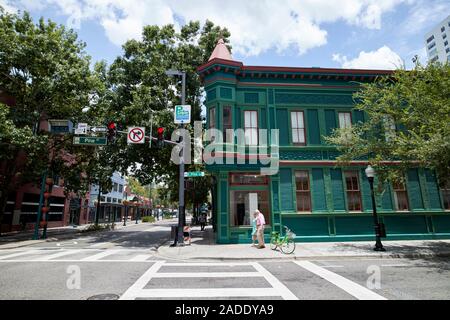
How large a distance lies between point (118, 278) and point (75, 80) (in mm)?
16067

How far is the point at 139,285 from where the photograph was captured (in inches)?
259

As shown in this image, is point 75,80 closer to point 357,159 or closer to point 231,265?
point 231,265

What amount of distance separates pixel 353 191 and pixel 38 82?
2214 cm

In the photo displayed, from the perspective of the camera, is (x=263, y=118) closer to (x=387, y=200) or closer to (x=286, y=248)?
(x=286, y=248)

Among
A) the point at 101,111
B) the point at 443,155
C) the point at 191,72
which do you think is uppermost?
the point at 191,72

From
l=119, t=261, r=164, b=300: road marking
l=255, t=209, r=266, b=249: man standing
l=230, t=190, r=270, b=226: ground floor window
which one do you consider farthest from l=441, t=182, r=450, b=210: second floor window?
l=119, t=261, r=164, b=300: road marking

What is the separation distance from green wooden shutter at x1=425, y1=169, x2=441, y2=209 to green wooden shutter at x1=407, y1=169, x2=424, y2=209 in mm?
596

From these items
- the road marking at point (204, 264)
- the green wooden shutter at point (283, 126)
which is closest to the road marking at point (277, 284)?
the road marking at point (204, 264)

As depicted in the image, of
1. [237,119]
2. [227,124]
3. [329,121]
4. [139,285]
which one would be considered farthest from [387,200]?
[139,285]

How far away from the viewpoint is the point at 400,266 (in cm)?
889

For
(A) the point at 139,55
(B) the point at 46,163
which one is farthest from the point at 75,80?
(B) the point at 46,163

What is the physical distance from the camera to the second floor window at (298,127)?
16.1 metres

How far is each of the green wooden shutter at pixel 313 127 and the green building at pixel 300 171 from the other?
7cm

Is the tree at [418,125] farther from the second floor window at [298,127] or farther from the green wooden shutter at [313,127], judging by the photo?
the second floor window at [298,127]
